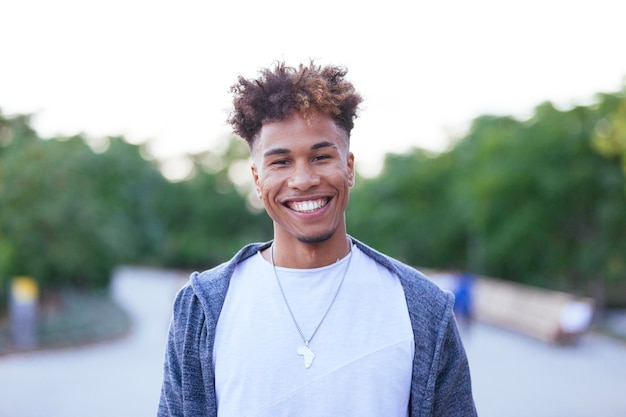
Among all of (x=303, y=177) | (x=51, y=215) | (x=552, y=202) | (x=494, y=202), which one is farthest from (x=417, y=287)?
(x=494, y=202)

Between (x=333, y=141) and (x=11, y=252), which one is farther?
(x=11, y=252)

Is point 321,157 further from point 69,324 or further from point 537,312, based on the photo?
point 69,324

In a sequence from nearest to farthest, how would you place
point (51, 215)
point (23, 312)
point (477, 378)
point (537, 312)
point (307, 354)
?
point (307, 354), point (477, 378), point (23, 312), point (537, 312), point (51, 215)

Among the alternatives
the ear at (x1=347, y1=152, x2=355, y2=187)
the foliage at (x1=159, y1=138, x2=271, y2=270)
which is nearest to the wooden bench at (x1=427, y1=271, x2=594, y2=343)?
the ear at (x1=347, y1=152, x2=355, y2=187)

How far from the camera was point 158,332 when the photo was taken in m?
19.5

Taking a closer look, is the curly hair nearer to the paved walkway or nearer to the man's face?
the man's face

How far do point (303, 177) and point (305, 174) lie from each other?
0.5 inches

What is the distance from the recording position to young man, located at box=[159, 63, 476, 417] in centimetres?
228

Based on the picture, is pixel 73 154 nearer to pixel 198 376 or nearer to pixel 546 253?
pixel 546 253

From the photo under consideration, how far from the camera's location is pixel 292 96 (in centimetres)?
241

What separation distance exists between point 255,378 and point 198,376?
0.65 ft

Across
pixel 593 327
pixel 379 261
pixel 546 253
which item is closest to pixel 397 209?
pixel 546 253

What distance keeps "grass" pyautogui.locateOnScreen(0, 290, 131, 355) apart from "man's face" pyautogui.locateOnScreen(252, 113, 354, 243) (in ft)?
48.2

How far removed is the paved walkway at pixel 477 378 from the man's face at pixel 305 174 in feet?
23.6
